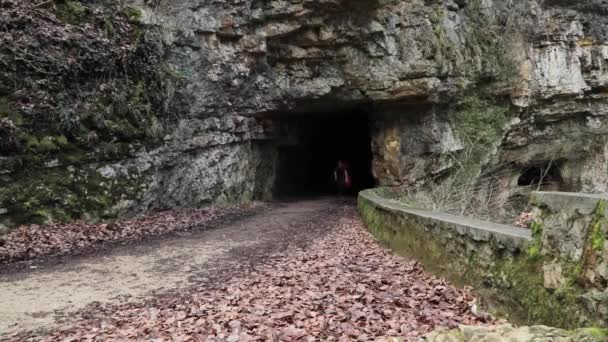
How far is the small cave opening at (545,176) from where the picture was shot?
18.0m

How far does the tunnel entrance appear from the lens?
19328 millimetres

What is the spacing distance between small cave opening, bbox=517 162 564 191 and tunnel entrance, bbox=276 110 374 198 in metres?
7.21

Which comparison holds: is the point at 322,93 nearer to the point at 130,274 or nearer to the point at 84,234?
the point at 84,234

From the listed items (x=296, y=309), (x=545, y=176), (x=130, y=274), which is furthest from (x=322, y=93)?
(x=545, y=176)

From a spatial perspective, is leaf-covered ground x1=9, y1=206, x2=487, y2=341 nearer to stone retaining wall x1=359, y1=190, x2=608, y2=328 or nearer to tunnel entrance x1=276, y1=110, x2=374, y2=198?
stone retaining wall x1=359, y1=190, x2=608, y2=328

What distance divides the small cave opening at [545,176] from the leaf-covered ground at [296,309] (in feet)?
48.6

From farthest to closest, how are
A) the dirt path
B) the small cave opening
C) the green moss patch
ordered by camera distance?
the small cave opening
the green moss patch
the dirt path

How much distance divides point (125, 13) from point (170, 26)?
129 cm

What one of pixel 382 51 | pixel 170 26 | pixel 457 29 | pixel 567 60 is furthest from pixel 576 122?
pixel 170 26

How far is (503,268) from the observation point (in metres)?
3.93

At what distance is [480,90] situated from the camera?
587 inches

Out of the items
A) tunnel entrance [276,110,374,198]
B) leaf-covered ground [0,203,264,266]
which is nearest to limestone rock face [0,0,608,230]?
leaf-covered ground [0,203,264,266]

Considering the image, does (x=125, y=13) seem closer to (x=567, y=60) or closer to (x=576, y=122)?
(x=567, y=60)

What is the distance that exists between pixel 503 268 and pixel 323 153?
2059 cm
